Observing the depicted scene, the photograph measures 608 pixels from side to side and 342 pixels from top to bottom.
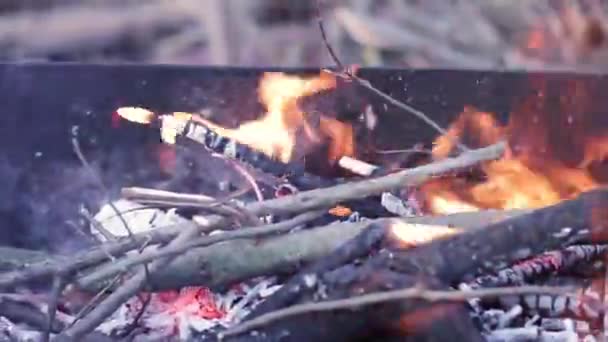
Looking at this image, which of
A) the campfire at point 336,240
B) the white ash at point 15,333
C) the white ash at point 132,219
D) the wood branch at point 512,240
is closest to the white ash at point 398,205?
the campfire at point 336,240

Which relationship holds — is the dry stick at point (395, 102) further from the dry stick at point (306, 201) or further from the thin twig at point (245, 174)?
the thin twig at point (245, 174)

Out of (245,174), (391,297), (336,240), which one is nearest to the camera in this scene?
(391,297)

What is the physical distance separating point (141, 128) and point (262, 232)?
231 millimetres

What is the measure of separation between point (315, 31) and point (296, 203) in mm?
197

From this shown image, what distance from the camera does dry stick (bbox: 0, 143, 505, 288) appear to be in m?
1.17

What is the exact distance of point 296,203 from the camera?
3.87 feet

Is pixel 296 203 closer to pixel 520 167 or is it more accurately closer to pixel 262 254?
pixel 262 254

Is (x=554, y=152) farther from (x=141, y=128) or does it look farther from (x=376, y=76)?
(x=141, y=128)

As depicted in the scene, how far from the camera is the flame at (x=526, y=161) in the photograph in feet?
3.97

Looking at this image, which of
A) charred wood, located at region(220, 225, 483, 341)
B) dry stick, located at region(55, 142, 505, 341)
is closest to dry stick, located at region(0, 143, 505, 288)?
dry stick, located at region(55, 142, 505, 341)

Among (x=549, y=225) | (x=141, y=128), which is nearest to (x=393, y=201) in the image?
(x=549, y=225)

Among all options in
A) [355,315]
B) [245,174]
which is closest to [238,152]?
[245,174]

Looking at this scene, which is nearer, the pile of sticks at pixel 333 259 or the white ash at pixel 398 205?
the pile of sticks at pixel 333 259

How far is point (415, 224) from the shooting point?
3.79 feet
